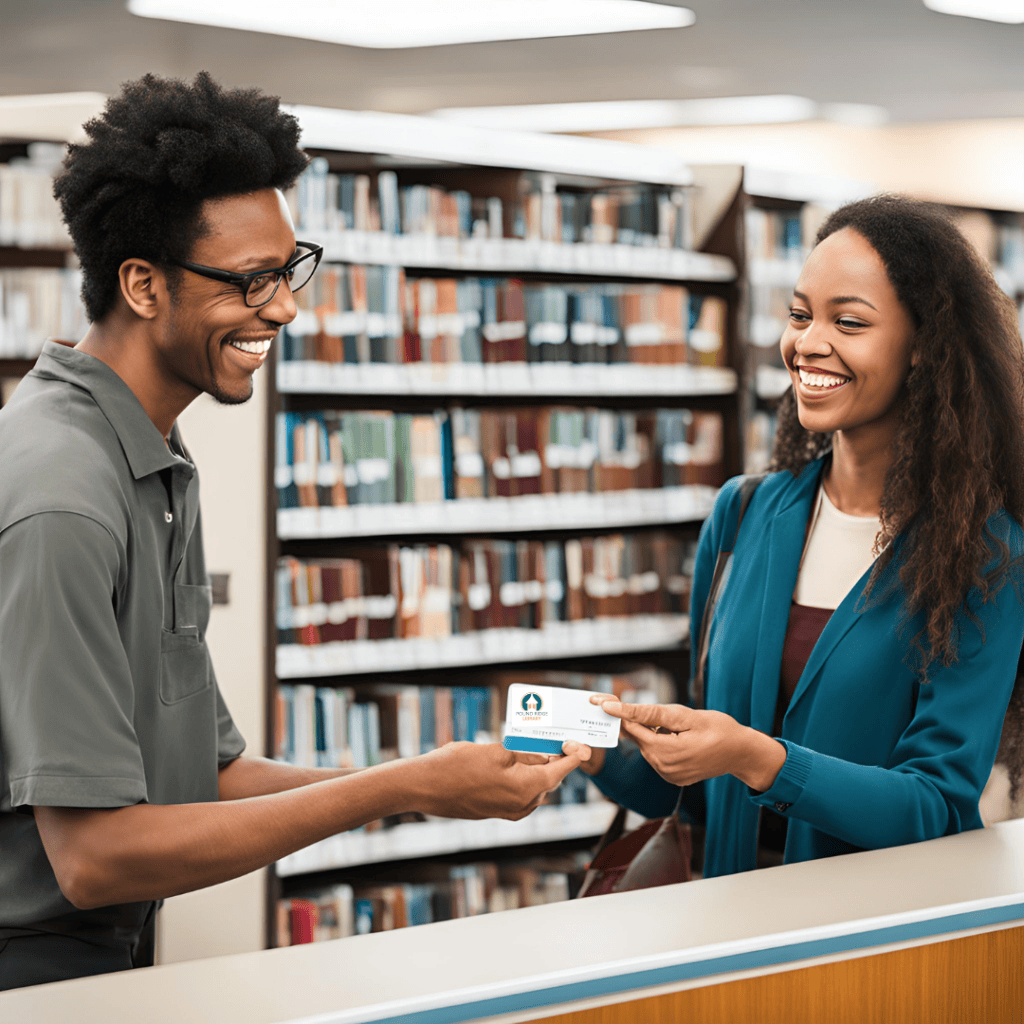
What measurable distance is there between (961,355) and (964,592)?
14.7 inches

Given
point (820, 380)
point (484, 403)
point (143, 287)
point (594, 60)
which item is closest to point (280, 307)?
point (143, 287)

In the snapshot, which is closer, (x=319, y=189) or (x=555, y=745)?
(x=555, y=745)

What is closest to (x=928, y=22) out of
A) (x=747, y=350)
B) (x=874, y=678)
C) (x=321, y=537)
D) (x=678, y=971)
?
(x=747, y=350)

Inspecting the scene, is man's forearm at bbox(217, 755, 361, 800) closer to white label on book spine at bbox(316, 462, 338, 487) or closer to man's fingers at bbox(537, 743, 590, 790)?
man's fingers at bbox(537, 743, 590, 790)

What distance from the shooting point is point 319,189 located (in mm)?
3377

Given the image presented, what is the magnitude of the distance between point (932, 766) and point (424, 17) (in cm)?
464

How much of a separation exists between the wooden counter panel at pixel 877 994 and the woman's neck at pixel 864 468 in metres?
0.73

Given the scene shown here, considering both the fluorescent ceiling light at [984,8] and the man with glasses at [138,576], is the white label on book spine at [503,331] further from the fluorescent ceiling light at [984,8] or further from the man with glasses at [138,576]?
the fluorescent ceiling light at [984,8]

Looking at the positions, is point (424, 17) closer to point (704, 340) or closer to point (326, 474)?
point (704, 340)

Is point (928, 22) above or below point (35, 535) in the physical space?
above

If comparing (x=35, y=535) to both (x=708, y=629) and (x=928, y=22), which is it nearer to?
(x=708, y=629)

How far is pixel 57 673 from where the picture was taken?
1087 millimetres

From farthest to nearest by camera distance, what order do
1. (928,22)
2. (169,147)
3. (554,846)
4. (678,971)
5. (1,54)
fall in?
(1,54) < (928,22) < (554,846) < (169,147) < (678,971)

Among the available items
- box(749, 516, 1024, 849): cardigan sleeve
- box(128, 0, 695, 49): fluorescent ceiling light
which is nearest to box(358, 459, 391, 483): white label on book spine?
box(749, 516, 1024, 849): cardigan sleeve
